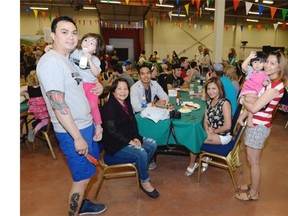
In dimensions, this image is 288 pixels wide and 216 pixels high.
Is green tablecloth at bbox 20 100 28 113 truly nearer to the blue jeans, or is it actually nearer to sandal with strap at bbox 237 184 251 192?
the blue jeans

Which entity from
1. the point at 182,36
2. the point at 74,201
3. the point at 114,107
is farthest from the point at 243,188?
the point at 182,36

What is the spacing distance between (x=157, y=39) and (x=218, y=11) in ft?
32.1

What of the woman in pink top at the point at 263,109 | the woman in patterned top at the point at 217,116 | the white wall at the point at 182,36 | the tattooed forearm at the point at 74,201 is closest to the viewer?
the tattooed forearm at the point at 74,201

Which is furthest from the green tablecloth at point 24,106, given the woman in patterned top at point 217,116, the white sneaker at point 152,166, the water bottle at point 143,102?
the woman in patterned top at point 217,116

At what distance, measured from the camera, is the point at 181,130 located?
2.72 meters

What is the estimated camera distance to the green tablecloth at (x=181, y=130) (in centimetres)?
267

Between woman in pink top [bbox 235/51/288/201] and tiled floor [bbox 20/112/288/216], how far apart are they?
23 cm

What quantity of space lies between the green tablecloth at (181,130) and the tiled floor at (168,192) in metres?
0.51

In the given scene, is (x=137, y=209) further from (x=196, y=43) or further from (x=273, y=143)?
(x=196, y=43)

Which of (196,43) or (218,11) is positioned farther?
(196,43)

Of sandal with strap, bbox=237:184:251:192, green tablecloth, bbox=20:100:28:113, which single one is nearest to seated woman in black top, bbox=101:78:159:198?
sandal with strap, bbox=237:184:251:192

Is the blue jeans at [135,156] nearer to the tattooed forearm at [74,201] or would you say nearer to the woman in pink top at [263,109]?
the tattooed forearm at [74,201]
